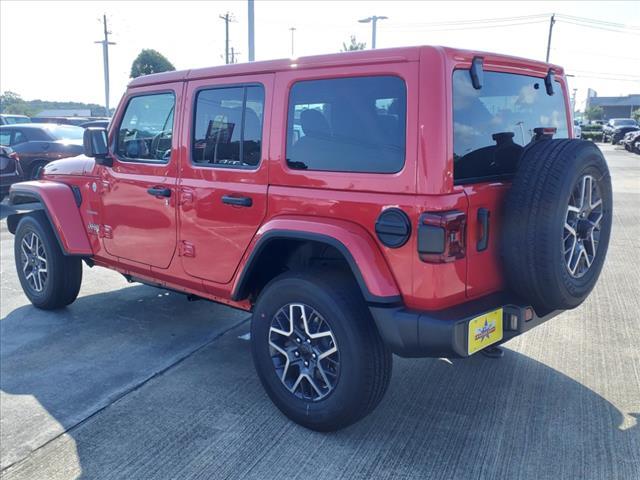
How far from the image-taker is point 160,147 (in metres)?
4.08

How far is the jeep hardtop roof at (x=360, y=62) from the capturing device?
2.77 meters

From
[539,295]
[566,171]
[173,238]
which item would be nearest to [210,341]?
[173,238]

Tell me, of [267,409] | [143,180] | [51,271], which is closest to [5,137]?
[51,271]

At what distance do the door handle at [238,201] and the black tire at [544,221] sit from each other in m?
1.40

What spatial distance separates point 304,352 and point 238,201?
3.09 feet

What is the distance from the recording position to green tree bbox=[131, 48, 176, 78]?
33.0m

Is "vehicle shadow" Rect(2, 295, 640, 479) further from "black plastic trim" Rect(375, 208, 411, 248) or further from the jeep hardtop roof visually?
the jeep hardtop roof

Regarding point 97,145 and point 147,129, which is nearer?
point 147,129

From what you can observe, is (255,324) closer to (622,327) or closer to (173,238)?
(173,238)

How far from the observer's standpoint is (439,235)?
263 cm

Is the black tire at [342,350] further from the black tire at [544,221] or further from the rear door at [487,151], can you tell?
the black tire at [544,221]

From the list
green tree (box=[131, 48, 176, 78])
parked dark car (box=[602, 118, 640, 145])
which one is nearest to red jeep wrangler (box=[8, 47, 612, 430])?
green tree (box=[131, 48, 176, 78])

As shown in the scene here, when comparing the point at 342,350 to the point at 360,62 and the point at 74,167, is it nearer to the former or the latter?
the point at 360,62

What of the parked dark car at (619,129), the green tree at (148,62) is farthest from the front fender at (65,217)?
the parked dark car at (619,129)
